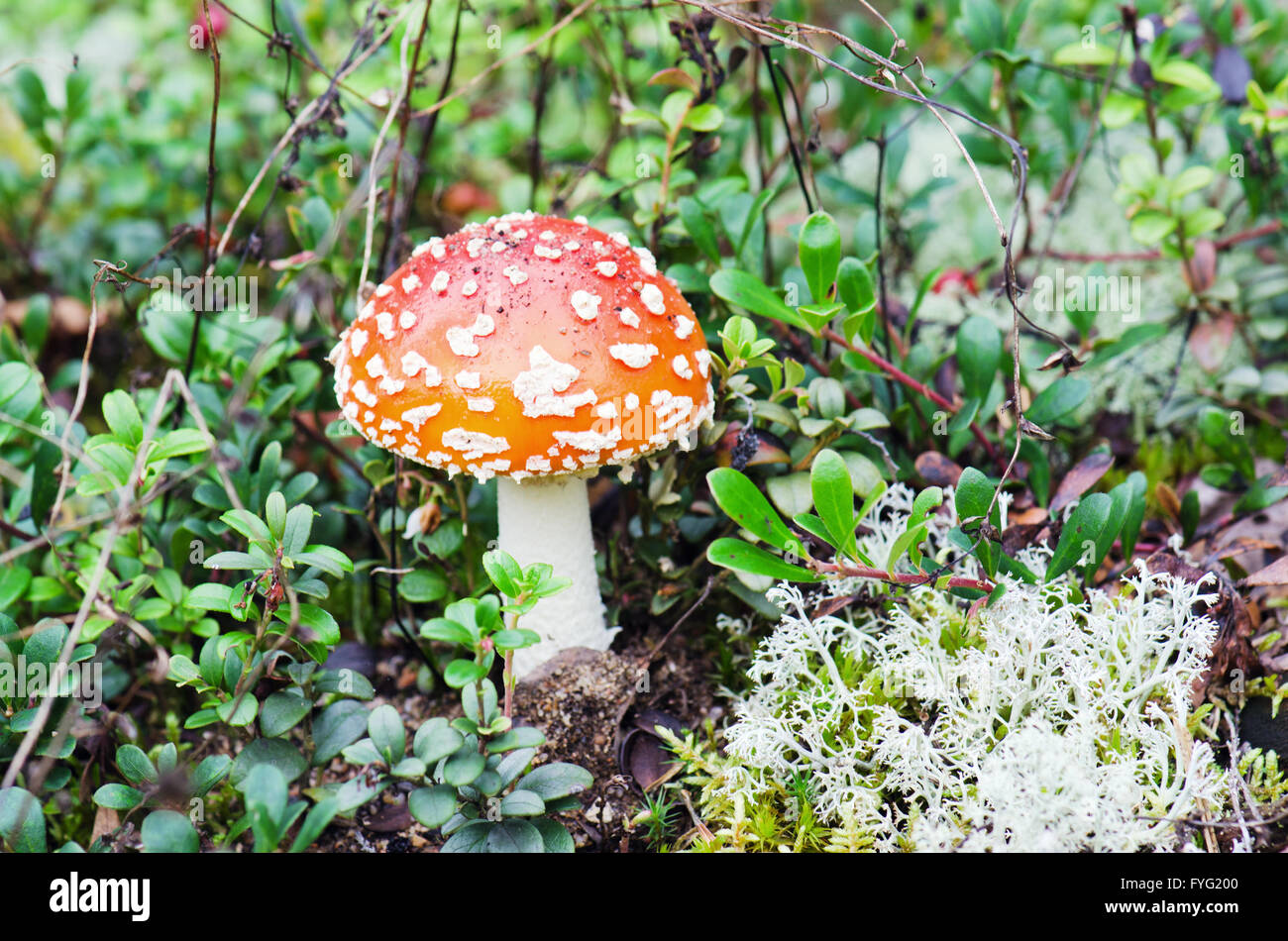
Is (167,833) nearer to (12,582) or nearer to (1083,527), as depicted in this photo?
(12,582)

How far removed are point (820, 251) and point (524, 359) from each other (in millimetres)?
813

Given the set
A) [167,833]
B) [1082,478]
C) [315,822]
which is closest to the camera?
[315,822]

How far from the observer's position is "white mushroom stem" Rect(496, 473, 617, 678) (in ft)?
8.54

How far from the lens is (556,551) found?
267cm

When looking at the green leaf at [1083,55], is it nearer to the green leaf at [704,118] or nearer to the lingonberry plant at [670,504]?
the lingonberry plant at [670,504]

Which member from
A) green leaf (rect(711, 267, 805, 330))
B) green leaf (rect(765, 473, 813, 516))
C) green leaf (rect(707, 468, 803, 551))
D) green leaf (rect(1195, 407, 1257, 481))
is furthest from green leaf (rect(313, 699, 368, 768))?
green leaf (rect(1195, 407, 1257, 481))

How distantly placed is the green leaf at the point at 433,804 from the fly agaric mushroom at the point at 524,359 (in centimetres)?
71

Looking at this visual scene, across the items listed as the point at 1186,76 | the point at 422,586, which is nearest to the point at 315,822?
the point at 422,586

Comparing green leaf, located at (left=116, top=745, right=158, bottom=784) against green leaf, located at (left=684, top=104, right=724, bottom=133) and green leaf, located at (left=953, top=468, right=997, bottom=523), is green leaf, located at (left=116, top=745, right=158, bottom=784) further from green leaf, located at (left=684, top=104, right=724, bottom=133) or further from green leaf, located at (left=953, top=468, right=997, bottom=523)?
green leaf, located at (left=684, top=104, right=724, bottom=133)

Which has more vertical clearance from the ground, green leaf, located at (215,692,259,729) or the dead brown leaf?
the dead brown leaf

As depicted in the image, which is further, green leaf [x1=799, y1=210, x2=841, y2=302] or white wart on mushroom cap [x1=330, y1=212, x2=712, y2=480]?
green leaf [x1=799, y1=210, x2=841, y2=302]

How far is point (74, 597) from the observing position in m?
2.65

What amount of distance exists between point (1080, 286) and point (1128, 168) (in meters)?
0.41

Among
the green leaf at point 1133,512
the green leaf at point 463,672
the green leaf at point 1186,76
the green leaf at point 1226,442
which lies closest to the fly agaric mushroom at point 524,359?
the green leaf at point 463,672
